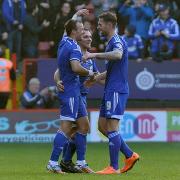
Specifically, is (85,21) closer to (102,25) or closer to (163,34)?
(163,34)

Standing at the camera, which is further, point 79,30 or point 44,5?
point 44,5

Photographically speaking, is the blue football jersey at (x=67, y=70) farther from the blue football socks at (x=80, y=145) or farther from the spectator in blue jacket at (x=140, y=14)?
the spectator in blue jacket at (x=140, y=14)

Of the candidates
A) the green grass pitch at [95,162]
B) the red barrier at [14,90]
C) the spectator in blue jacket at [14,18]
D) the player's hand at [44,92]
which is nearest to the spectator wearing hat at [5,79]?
the red barrier at [14,90]

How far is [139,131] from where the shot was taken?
18.6m

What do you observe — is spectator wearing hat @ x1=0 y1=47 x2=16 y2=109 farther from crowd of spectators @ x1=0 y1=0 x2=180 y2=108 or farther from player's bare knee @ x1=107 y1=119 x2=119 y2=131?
player's bare knee @ x1=107 y1=119 x2=119 y2=131

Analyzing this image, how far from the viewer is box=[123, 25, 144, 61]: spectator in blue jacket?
1892cm

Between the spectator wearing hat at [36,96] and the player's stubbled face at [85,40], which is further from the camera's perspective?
the spectator wearing hat at [36,96]

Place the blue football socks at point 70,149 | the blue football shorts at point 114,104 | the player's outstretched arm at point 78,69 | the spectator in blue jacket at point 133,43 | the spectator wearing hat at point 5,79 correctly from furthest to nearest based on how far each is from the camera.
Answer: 1. the spectator in blue jacket at point 133,43
2. the spectator wearing hat at point 5,79
3. the blue football socks at point 70,149
4. the blue football shorts at point 114,104
5. the player's outstretched arm at point 78,69

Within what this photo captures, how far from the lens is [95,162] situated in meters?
13.5

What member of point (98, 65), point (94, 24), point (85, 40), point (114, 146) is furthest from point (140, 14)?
point (114, 146)

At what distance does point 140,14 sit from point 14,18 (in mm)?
3144

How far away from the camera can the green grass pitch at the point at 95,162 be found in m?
10.5

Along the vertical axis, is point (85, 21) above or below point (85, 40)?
above

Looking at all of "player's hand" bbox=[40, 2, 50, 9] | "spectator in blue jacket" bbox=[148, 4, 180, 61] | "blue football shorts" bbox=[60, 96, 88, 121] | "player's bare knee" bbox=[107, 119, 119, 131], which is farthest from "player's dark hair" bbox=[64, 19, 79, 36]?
"player's hand" bbox=[40, 2, 50, 9]
